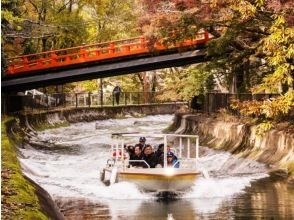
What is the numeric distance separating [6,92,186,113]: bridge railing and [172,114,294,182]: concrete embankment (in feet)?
23.4

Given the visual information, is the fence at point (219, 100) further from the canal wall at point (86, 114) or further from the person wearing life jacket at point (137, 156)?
the canal wall at point (86, 114)

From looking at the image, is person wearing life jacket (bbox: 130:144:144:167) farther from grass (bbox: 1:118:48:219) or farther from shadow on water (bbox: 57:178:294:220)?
grass (bbox: 1:118:48:219)

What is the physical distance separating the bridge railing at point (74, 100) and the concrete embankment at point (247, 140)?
7.15 m

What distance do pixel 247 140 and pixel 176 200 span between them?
963 centimetres

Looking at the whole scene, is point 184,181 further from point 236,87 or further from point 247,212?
point 236,87

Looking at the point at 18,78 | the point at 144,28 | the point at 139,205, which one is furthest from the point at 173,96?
the point at 139,205

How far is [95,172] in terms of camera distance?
78.4ft

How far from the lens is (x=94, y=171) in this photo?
24.4 metres

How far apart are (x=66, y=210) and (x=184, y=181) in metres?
3.93

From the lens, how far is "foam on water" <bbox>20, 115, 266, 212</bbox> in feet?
56.7

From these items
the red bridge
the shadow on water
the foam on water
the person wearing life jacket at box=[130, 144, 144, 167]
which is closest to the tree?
the foam on water

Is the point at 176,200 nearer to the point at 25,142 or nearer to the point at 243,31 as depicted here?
the point at 243,31


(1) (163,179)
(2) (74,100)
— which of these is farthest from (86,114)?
(1) (163,179)

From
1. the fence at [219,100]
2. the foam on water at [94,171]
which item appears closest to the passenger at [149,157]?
the foam on water at [94,171]
